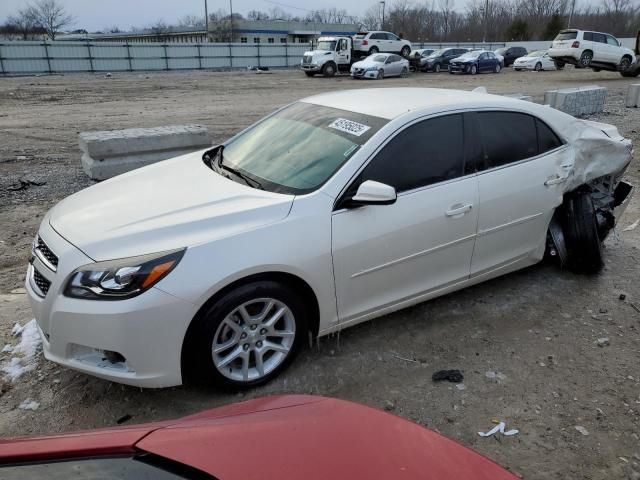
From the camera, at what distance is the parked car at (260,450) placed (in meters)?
1.46

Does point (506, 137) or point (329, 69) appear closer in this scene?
point (506, 137)

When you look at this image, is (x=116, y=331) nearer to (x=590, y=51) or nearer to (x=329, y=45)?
(x=590, y=51)

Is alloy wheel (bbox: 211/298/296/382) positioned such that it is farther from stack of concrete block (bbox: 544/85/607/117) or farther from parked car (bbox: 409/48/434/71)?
parked car (bbox: 409/48/434/71)

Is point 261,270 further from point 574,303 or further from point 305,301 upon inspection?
point 574,303

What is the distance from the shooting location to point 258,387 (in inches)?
123

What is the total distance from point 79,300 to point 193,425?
1246 mm

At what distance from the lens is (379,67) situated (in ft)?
96.4

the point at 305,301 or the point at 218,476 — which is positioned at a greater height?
the point at 218,476

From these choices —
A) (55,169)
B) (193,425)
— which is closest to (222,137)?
(55,169)

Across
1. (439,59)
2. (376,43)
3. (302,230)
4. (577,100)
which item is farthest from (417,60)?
(302,230)

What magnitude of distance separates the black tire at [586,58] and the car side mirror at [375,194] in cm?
2586

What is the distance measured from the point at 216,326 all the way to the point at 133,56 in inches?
1453

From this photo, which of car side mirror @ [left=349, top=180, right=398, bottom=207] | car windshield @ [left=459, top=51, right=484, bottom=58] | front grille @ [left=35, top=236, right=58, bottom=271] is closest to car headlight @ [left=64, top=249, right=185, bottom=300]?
front grille @ [left=35, top=236, right=58, bottom=271]

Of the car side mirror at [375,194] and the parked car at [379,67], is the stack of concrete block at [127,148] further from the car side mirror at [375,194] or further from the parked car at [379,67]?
the parked car at [379,67]
